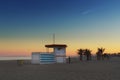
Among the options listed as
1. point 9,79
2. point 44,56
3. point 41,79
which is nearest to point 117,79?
point 41,79

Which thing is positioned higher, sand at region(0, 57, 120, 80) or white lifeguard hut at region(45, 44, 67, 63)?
white lifeguard hut at region(45, 44, 67, 63)

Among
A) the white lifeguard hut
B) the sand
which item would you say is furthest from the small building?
the sand

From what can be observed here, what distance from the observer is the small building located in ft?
155

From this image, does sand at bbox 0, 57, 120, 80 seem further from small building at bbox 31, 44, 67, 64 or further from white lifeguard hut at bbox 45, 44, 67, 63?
white lifeguard hut at bbox 45, 44, 67, 63

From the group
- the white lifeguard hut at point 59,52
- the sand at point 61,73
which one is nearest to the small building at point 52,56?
the white lifeguard hut at point 59,52

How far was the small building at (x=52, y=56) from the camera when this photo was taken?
47156 mm

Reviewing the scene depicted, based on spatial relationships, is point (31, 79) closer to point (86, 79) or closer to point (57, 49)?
point (86, 79)

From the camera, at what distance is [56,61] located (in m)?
49.6

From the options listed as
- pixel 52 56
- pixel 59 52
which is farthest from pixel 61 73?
pixel 59 52

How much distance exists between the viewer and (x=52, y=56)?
48.7 m

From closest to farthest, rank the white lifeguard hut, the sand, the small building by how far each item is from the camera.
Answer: the sand < the small building < the white lifeguard hut

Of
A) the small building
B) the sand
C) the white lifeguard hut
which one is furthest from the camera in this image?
the white lifeguard hut

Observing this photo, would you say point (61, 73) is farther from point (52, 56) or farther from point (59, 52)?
point (59, 52)

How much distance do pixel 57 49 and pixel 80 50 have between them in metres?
20.5
